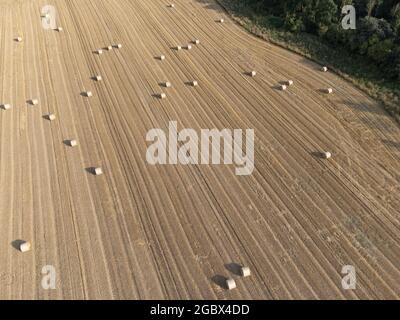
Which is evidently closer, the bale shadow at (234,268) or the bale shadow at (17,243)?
the bale shadow at (234,268)

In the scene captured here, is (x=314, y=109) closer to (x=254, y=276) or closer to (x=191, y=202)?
(x=191, y=202)

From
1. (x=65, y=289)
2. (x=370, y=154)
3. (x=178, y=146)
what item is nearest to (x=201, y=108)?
(x=178, y=146)

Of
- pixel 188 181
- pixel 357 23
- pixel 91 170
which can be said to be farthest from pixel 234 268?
pixel 357 23

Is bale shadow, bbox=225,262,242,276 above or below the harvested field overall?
below

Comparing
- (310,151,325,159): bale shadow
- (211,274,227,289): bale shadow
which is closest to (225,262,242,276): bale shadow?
(211,274,227,289): bale shadow

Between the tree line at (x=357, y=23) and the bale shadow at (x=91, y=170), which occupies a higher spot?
the tree line at (x=357, y=23)

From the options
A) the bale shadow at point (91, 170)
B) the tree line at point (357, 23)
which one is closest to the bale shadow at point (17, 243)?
the bale shadow at point (91, 170)

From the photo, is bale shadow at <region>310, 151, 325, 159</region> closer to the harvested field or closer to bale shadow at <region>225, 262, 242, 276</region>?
the harvested field

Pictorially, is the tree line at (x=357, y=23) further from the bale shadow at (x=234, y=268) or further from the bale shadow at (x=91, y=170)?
the bale shadow at (x=91, y=170)

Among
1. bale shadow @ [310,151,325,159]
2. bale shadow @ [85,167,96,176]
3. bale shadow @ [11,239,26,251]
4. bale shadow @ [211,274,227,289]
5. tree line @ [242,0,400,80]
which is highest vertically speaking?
tree line @ [242,0,400,80]
